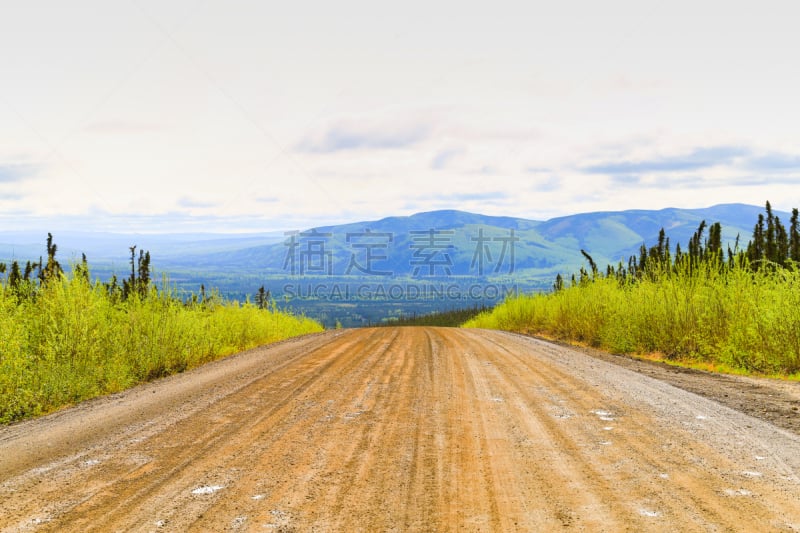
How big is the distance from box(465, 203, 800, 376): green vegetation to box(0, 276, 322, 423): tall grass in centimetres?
1148

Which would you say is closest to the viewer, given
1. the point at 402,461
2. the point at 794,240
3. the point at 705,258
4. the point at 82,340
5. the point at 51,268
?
the point at 402,461

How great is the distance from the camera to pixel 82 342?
380 inches

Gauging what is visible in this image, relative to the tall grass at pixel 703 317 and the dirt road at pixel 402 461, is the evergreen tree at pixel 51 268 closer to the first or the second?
the dirt road at pixel 402 461

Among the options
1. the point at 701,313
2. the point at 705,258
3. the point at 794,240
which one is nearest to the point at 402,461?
the point at 701,313

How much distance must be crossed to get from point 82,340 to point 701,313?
42.7ft

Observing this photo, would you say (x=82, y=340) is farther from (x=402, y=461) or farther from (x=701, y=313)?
(x=701, y=313)

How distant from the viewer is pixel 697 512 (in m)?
3.91

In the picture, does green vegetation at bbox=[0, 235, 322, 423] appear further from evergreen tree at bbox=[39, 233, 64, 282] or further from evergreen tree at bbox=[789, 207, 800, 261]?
evergreen tree at bbox=[789, 207, 800, 261]

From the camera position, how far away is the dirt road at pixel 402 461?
3910 millimetres

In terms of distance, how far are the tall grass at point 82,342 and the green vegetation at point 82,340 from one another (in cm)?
1

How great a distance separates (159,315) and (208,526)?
362 inches

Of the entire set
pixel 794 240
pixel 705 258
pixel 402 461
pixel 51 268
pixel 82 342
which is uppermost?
pixel 794 240

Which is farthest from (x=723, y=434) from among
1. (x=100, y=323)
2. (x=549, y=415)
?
(x=100, y=323)

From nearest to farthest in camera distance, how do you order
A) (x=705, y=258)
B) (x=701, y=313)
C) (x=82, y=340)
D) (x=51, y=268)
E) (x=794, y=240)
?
(x=82, y=340) → (x=701, y=313) → (x=51, y=268) → (x=705, y=258) → (x=794, y=240)
